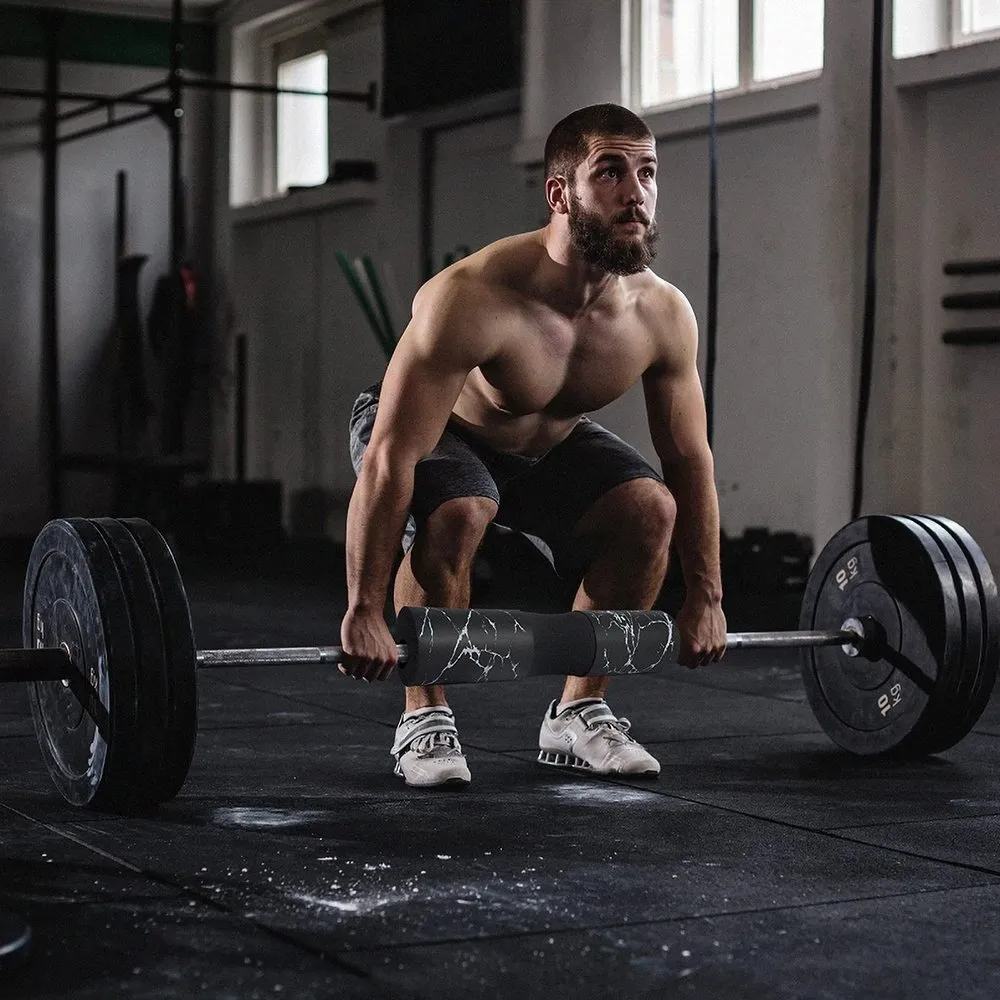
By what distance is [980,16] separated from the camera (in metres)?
4.82

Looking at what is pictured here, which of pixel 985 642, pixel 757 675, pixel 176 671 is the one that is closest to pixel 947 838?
pixel 985 642

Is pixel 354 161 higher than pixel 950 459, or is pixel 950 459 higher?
pixel 354 161

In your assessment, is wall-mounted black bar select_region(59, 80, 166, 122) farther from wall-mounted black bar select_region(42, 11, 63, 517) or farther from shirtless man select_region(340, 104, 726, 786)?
shirtless man select_region(340, 104, 726, 786)

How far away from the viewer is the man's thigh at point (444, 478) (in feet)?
8.08

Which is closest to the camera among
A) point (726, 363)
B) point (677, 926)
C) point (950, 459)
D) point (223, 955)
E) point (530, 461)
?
point (223, 955)

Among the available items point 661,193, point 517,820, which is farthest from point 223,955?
point 661,193

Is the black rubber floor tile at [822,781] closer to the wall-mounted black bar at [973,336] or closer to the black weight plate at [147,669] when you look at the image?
the black weight plate at [147,669]

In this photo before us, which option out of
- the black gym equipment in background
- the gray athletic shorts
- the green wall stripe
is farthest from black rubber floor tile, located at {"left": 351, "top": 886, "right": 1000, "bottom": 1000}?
the green wall stripe

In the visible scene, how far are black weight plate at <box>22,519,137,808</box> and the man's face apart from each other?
0.81 meters

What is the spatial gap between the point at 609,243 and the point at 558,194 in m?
0.13

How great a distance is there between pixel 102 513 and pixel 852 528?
21.7ft

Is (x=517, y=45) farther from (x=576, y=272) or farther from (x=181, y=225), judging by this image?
(x=576, y=272)

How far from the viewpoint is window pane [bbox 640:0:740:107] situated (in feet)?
18.9

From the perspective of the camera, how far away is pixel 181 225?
300 inches
